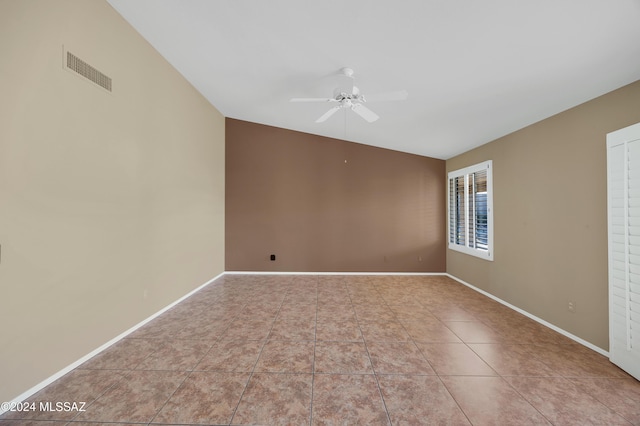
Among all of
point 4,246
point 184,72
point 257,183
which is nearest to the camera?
point 4,246

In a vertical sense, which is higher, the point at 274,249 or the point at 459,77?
the point at 459,77

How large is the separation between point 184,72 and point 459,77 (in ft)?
11.8

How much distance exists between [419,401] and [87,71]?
12.7 feet

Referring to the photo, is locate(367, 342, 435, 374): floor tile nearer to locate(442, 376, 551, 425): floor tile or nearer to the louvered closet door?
locate(442, 376, 551, 425): floor tile

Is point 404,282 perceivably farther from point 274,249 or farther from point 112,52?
point 112,52

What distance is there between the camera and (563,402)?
5.48 ft

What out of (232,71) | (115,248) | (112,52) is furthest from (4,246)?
(232,71)

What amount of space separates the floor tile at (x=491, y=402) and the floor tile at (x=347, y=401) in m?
0.60

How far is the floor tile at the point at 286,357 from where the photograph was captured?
1.99 metres

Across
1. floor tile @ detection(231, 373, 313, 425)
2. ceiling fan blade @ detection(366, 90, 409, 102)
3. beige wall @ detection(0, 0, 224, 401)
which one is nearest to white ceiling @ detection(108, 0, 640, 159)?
ceiling fan blade @ detection(366, 90, 409, 102)

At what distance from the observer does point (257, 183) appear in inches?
197

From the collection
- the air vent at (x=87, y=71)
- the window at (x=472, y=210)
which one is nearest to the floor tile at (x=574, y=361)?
the window at (x=472, y=210)

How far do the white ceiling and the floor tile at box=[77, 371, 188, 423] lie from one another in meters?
3.18

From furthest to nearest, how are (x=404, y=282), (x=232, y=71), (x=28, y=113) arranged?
1. (x=404, y=282)
2. (x=232, y=71)
3. (x=28, y=113)
